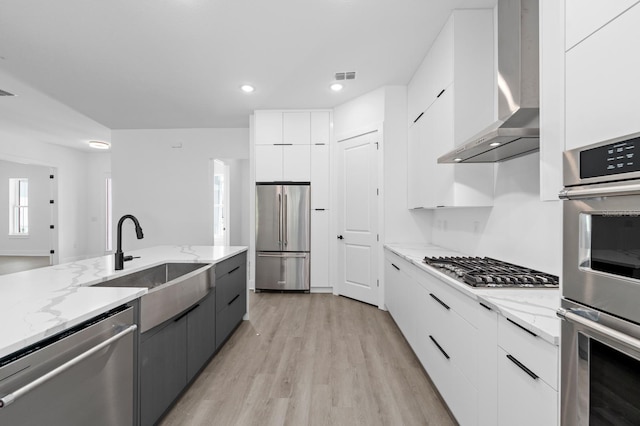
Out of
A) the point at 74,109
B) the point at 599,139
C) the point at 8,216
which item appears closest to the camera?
the point at 599,139

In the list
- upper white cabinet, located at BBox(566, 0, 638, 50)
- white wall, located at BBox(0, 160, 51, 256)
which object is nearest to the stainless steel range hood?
upper white cabinet, located at BBox(566, 0, 638, 50)

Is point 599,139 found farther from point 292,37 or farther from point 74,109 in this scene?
point 74,109

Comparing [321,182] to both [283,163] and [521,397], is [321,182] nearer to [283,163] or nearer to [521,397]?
[283,163]

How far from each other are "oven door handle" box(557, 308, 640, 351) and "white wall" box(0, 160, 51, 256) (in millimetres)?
10582

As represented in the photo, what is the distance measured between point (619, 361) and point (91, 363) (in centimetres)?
170

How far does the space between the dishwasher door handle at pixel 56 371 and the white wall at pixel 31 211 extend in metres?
9.17

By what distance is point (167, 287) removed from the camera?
1621 mm

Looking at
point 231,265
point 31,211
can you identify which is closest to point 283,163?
point 231,265

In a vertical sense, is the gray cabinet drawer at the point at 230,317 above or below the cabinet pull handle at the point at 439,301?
below

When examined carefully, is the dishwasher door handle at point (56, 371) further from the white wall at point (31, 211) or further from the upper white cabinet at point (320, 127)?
the white wall at point (31, 211)

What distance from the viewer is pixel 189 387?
1.99 metres

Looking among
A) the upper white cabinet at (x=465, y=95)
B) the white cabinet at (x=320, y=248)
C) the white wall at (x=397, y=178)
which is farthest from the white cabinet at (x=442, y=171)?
the white cabinet at (x=320, y=248)

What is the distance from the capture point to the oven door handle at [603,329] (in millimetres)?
652

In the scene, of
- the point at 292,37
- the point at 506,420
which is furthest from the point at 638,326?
the point at 292,37
